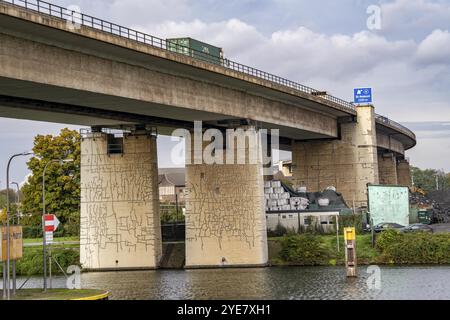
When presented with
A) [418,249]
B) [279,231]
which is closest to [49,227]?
[418,249]

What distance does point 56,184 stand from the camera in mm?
98375

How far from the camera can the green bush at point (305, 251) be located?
68181mm

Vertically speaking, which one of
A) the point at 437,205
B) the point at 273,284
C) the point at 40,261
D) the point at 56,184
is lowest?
the point at 273,284

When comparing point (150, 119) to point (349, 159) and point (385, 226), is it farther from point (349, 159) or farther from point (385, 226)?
point (349, 159)

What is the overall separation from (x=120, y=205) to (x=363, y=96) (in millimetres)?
36461

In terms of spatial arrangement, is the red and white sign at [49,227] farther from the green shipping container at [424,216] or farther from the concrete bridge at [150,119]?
the green shipping container at [424,216]

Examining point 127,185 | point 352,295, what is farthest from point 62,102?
point 352,295

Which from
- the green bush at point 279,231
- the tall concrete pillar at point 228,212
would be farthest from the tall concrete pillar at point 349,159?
the tall concrete pillar at point 228,212

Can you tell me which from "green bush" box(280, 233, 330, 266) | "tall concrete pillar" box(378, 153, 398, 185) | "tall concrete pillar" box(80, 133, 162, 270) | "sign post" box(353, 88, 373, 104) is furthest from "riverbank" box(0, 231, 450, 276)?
"tall concrete pillar" box(378, 153, 398, 185)

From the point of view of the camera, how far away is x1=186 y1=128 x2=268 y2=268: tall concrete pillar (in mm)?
66938

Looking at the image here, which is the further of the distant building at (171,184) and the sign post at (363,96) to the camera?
the distant building at (171,184)

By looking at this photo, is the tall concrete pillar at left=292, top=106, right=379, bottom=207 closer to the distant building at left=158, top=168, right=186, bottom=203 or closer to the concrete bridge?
the concrete bridge

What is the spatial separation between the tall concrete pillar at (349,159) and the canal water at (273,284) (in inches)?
1128
